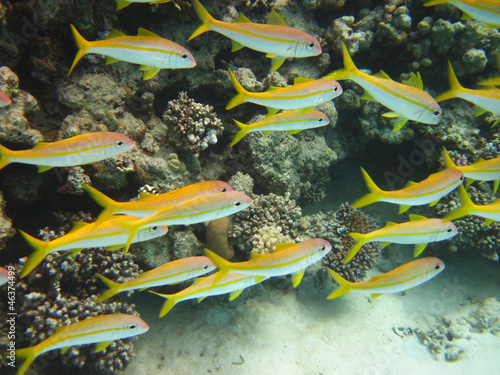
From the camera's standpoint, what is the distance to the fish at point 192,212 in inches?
93.9

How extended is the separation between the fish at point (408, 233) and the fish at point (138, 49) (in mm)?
2835

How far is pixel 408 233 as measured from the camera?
3238 millimetres

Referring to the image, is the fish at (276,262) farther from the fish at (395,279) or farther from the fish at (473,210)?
the fish at (473,210)

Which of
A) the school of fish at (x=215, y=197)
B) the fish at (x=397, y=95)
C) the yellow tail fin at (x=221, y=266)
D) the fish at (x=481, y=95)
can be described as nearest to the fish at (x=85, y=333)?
the school of fish at (x=215, y=197)

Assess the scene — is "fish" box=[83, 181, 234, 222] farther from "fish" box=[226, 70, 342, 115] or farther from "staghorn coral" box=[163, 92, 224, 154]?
"staghorn coral" box=[163, 92, 224, 154]

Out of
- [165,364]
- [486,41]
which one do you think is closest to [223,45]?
[165,364]

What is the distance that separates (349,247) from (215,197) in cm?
402

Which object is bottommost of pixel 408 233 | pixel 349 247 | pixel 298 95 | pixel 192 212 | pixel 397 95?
pixel 349 247

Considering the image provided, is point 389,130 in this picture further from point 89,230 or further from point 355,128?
point 89,230

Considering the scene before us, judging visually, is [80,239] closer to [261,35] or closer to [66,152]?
[66,152]

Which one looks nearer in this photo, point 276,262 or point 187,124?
point 276,262

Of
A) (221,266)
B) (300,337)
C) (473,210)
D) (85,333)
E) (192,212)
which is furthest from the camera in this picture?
(300,337)

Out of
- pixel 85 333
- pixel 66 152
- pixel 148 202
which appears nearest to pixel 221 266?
pixel 148 202

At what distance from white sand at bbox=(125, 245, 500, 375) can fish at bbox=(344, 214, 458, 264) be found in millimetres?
2262
